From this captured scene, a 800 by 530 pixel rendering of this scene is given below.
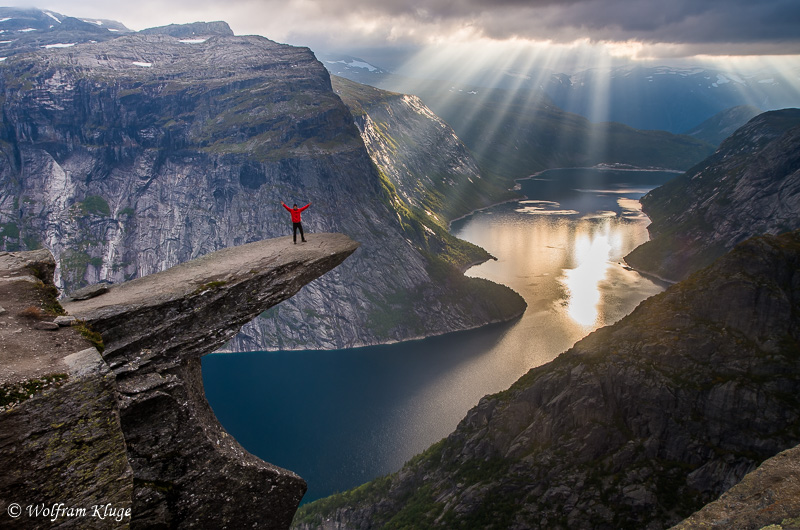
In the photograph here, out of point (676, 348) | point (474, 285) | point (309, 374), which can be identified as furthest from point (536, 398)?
point (474, 285)

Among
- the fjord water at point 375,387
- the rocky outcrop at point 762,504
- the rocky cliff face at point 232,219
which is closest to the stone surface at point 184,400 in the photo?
the rocky outcrop at point 762,504

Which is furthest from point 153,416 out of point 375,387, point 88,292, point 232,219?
point 232,219

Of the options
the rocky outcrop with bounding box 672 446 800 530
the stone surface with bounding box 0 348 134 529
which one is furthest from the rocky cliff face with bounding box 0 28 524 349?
the stone surface with bounding box 0 348 134 529

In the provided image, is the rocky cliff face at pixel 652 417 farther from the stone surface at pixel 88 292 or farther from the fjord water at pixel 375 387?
the stone surface at pixel 88 292

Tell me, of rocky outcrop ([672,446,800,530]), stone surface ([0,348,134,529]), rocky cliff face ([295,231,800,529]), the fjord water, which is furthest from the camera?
the fjord water

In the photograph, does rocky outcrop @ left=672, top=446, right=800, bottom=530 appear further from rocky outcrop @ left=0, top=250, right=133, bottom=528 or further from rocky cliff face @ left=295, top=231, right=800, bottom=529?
rocky cliff face @ left=295, top=231, right=800, bottom=529
